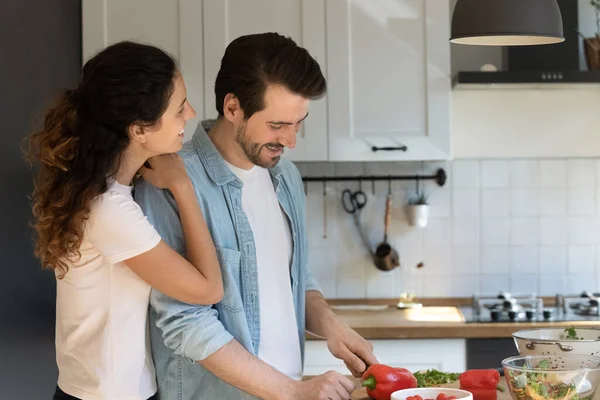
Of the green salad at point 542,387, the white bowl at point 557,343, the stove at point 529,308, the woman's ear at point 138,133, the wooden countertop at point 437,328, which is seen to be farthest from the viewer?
the stove at point 529,308

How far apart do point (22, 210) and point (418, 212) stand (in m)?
1.80

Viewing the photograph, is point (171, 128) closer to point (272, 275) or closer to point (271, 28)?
point (272, 275)

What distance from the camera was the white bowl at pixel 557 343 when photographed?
1.90 metres

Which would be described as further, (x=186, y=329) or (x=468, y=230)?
(x=468, y=230)

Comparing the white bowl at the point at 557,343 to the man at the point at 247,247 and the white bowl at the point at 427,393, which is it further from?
the man at the point at 247,247

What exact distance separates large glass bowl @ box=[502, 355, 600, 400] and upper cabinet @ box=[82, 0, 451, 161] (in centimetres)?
196

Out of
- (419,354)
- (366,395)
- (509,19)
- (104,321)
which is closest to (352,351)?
(366,395)

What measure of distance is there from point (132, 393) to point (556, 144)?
2.71 metres

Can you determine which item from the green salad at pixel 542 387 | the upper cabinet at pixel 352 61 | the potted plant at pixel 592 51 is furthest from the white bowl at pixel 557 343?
the potted plant at pixel 592 51

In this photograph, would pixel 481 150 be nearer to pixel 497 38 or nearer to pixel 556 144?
pixel 556 144

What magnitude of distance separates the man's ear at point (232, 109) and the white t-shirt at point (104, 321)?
30 centimetres

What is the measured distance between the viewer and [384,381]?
1.96 metres

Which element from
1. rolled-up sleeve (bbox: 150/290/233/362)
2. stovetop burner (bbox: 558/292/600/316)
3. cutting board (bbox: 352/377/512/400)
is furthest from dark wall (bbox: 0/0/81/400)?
stovetop burner (bbox: 558/292/600/316)

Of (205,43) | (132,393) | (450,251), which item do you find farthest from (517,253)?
(132,393)
